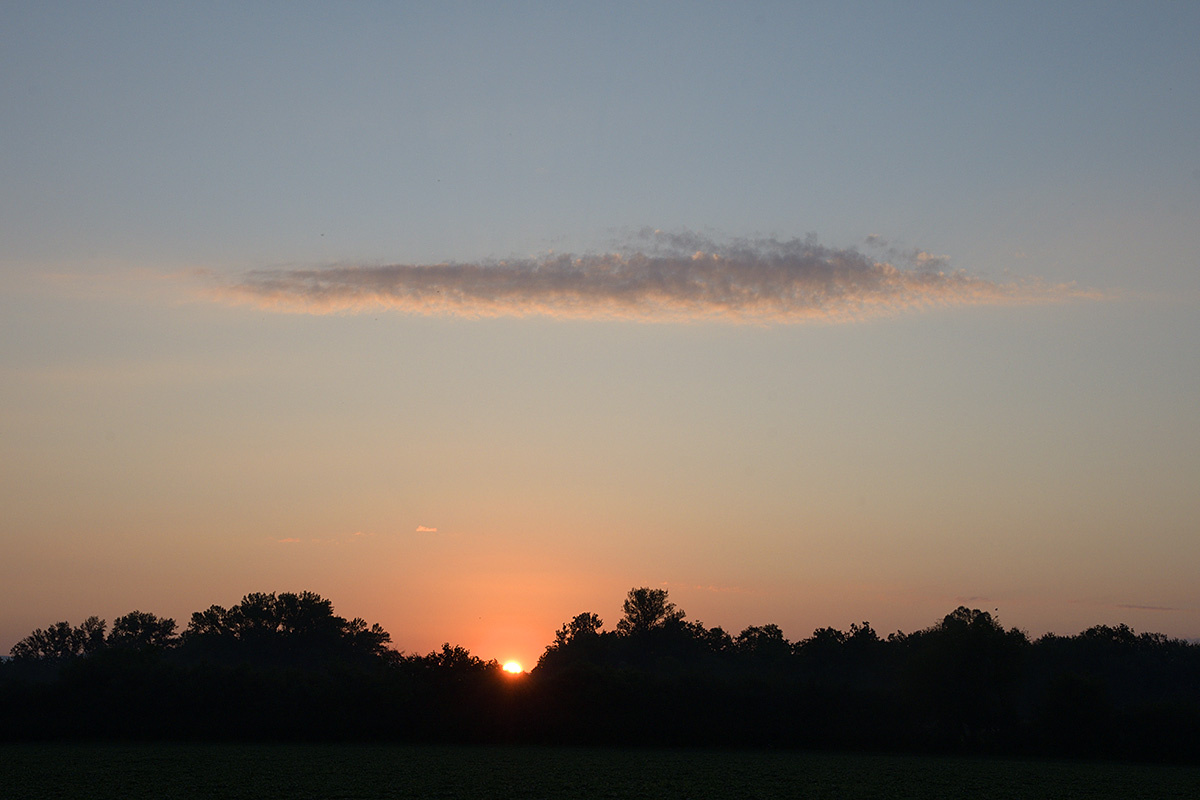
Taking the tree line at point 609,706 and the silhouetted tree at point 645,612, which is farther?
the silhouetted tree at point 645,612

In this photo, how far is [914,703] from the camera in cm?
7244

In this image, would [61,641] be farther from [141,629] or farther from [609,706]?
[609,706]

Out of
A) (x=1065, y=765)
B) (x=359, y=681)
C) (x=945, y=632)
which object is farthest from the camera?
(x=945, y=632)

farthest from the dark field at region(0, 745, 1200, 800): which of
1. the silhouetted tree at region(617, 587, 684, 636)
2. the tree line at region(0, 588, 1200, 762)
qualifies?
the silhouetted tree at region(617, 587, 684, 636)

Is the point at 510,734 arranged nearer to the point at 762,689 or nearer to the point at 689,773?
the point at 762,689

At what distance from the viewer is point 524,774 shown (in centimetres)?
4562

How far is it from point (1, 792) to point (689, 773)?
2953 cm

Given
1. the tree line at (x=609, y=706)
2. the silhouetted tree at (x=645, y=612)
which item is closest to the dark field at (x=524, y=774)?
the tree line at (x=609, y=706)

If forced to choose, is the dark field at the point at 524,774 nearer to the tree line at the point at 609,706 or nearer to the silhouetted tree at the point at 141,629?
the tree line at the point at 609,706

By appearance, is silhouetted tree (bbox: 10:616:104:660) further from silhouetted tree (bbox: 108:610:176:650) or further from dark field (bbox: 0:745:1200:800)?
dark field (bbox: 0:745:1200:800)

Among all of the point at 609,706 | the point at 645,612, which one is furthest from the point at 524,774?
the point at 645,612

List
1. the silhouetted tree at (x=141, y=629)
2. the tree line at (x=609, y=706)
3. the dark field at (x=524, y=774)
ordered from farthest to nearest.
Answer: the silhouetted tree at (x=141, y=629) → the tree line at (x=609, y=706) → the dark field at (x=524, y=774)

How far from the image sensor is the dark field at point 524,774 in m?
37.8

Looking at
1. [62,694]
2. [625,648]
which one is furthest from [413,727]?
[625,648]
